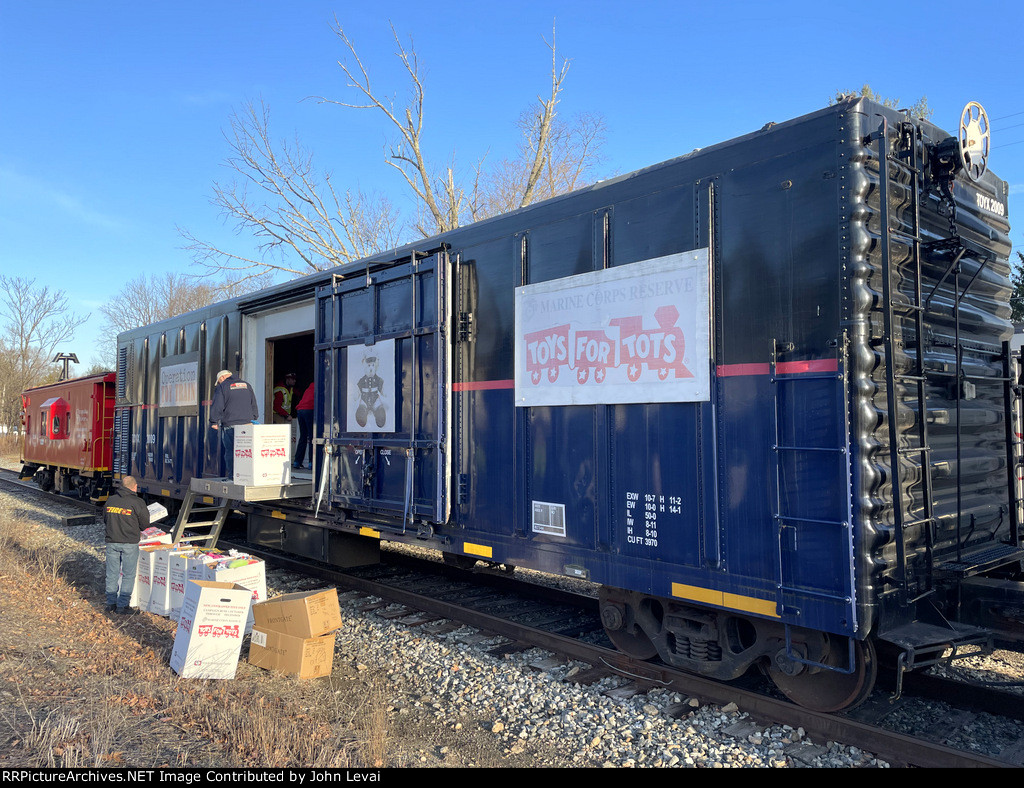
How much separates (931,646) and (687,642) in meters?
1.59

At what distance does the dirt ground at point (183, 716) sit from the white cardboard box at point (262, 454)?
1.95 metres

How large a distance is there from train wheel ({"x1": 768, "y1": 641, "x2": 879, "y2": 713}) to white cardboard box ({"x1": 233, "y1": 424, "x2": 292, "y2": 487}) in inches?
231

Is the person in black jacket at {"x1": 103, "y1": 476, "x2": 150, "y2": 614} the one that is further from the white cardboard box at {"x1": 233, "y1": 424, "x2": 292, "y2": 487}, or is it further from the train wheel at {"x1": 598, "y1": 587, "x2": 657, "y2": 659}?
the train wheel at {"x1": 598, "y1": 587, "x2": 657, "y2": 659}

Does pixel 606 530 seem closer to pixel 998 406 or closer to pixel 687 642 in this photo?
pixel 687 642

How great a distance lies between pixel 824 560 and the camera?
13.4 ft

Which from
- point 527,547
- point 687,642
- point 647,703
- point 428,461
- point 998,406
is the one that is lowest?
point 647,703

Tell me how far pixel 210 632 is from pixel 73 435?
14.9 meters

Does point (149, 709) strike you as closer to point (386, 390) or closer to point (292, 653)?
point (292, 653)

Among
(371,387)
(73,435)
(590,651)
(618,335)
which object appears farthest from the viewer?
(73,435)

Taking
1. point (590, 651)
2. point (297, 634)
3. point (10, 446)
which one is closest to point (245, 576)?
point (297, 634)

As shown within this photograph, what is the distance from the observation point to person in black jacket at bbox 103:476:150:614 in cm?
736

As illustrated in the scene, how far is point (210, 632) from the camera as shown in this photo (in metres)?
5.40

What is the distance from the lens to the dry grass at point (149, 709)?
392cm
